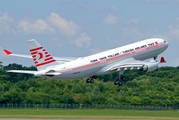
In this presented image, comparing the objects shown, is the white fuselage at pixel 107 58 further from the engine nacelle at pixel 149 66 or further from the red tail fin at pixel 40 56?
the red tail fin at pixel 40 56

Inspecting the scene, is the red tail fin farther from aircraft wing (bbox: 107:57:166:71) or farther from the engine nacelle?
the engine nacelle

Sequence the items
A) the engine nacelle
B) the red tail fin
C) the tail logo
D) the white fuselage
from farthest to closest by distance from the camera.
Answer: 1. the engine nacelle
2. the white fuselage
3. the tail logo
4. the red tail fin

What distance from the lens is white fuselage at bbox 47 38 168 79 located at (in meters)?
145

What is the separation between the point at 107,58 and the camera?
14825 centimetres

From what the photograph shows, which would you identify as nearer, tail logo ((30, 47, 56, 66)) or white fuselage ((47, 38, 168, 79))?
tail logo ((30, 47, 56, 66))

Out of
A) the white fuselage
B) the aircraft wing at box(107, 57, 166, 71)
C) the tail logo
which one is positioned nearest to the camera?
the tail logo

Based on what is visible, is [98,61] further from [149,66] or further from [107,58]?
[149,66]

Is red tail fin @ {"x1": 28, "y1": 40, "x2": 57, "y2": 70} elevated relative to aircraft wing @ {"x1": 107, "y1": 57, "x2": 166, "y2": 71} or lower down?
elevated

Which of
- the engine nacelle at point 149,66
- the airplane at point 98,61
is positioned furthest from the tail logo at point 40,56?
the engine nacelle at point 149,66

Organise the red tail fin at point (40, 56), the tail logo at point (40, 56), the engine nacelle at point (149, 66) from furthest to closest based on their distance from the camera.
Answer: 1. the engine nacelle at point (149, 66)
2. the tail logo at point (40, 56)
3. the red tail fin at point (40, 56)

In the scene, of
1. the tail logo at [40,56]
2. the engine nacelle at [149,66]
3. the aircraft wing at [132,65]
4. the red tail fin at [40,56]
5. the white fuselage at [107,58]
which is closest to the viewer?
the red tail fin at [40,56]

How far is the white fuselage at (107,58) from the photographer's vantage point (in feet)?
474

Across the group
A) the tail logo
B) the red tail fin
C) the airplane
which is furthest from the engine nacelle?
the tail logo

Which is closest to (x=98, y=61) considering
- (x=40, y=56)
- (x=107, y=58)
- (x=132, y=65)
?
(x=107, y=58)
